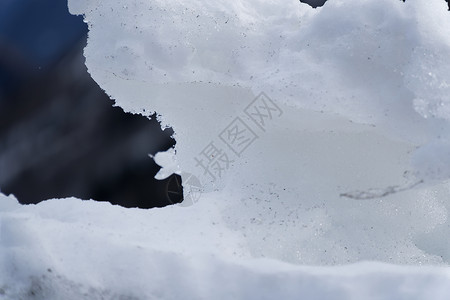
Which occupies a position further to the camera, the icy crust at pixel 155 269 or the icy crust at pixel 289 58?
the icy crust at pixel 289 58

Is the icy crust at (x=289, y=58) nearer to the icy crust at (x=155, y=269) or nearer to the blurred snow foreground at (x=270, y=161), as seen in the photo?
the blurred snow foreground at (x=270, y=161)

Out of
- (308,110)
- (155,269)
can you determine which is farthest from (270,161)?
(155,269)

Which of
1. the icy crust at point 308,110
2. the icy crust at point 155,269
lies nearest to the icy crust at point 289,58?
the icy crust at point 308,110

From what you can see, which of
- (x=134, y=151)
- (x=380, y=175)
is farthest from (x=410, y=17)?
(x=134, y=151)

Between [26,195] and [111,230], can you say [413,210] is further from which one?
[26,195]

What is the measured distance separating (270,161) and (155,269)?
22 centimetres

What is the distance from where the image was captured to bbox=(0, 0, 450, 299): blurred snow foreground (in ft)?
1.53

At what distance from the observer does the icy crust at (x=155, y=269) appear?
451 millimetres

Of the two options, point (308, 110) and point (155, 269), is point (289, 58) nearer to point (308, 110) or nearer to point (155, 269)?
point (308, 110)

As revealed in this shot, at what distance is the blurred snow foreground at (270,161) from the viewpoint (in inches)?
18.4

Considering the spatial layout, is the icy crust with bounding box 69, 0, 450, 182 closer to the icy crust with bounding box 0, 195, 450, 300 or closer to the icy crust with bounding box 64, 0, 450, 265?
the icy crust with bounding box 64, 0, 450, 265

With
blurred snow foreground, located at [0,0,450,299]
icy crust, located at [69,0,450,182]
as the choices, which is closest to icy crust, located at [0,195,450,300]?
blurred snow foreground, located at [0,0,450,299]

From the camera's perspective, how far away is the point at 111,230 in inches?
19.6

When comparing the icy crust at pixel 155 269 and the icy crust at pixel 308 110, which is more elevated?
the icy crust at pixel 308 110
